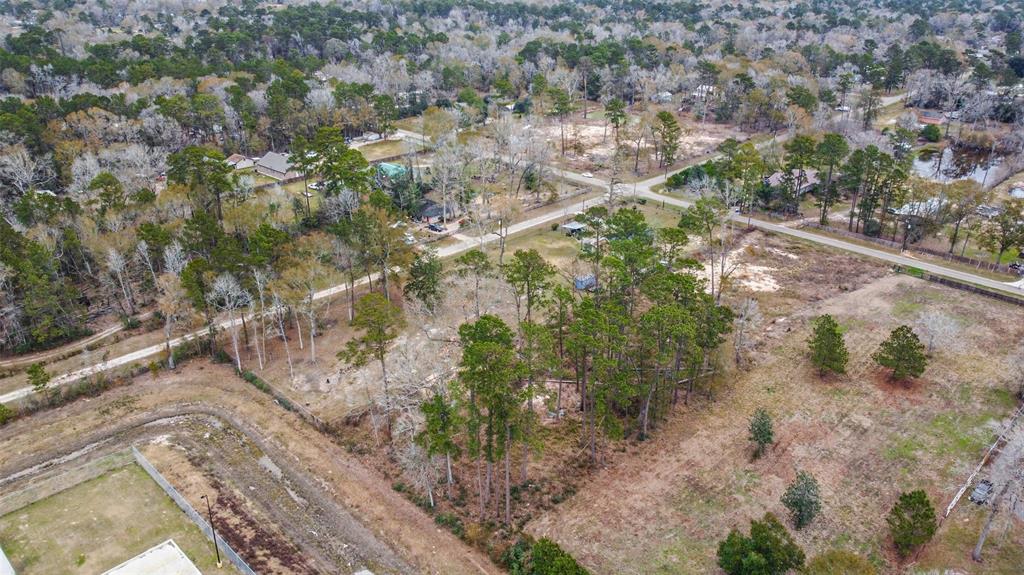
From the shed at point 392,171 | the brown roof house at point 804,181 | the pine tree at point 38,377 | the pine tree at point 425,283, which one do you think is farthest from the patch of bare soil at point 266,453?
the brown roof house at point 804,181

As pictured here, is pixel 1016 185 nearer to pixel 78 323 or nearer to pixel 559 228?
pixel 559 228

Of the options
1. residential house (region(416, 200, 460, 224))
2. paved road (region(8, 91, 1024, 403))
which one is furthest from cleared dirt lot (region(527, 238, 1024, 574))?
residential house (region(416, 200, 460, 224))

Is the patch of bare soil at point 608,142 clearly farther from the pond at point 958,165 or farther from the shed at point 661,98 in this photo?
the pond at point 958,165

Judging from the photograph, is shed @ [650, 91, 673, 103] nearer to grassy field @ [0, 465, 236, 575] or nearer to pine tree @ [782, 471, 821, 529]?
pine tree @ [782, 471, 821, 529]

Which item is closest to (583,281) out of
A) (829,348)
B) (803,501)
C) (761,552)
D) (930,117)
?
(829,348)

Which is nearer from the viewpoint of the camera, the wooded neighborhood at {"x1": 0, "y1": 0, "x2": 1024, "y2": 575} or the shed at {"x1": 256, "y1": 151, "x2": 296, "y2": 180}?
the wooded neighborhood at {"x1": 0, "y1": 0, "x2": 1024, "y2": 575}

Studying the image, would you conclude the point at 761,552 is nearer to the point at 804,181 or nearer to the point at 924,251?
the point at 924,251
